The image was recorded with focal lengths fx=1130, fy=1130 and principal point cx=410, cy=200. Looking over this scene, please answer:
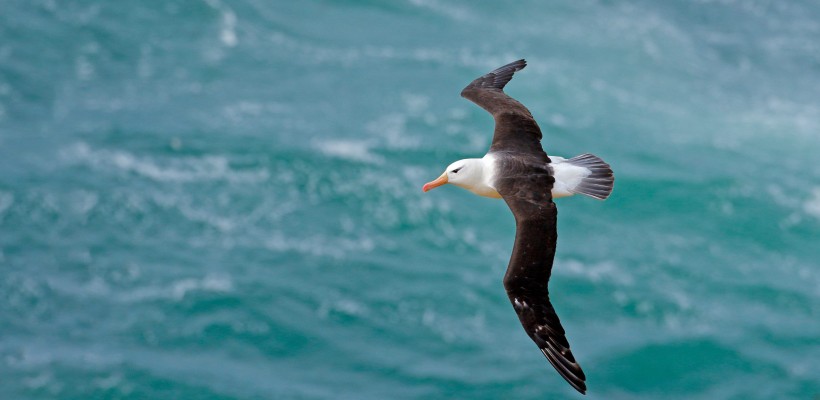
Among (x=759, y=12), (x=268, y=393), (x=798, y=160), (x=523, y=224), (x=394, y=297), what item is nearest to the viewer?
(x=523, y=224)

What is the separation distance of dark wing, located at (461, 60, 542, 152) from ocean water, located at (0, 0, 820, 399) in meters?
8.96

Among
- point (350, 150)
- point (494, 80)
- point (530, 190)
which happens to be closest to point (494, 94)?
point (494, 80)

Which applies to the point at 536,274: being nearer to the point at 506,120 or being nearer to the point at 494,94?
the point at 506,120

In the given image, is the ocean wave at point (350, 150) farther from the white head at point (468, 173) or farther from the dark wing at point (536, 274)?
the dark wing at point (536, 274)

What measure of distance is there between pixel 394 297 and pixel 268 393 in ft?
11.4

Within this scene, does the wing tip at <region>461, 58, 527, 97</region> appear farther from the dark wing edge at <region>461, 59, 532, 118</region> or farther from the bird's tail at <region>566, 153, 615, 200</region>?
the bird's tail at <region>566, 153, 615, 200</region>

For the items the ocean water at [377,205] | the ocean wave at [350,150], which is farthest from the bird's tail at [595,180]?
the ocean wave at [350,150]

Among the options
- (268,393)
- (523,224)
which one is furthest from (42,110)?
(523,224)

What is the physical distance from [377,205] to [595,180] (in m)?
13.1

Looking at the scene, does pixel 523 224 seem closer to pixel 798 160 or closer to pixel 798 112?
pixel 798 160

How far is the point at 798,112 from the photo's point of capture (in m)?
30.6

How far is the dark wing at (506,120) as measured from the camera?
41.9 feet

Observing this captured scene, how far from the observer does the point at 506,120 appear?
1315 centimetres

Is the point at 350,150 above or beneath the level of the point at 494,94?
above
